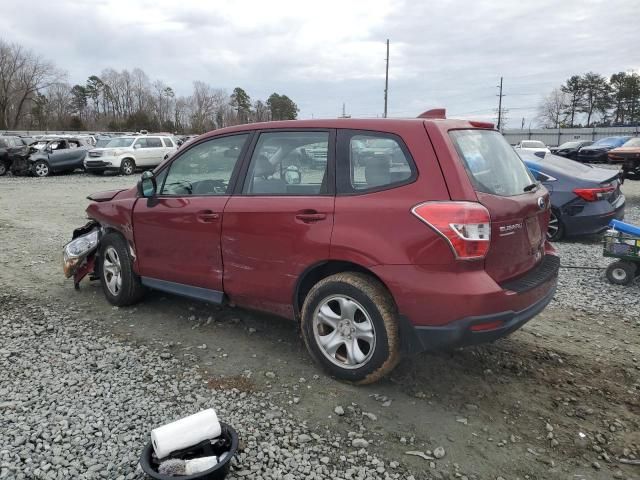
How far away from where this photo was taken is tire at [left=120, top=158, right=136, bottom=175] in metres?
21.8

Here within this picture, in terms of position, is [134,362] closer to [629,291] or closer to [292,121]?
[292,121]

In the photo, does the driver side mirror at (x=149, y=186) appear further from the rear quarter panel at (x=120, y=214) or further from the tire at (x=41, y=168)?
the tire at (x=41, y=168)

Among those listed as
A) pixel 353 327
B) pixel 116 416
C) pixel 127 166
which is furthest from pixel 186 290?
pixel 127 166

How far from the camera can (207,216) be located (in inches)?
159

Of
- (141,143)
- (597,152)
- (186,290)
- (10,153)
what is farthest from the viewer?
(597,152)

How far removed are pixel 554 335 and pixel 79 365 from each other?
381cm

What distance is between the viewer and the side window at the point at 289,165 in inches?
140

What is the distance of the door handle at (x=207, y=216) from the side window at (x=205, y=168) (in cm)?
17

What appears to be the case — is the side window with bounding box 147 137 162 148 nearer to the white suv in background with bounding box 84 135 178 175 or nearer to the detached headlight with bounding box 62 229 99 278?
the white suv in background with bounding box 84 135 178 175

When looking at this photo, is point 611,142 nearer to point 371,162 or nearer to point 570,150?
point 570,150

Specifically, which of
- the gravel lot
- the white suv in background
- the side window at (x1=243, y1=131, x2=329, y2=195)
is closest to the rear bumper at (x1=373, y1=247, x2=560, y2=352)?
the gravel lot

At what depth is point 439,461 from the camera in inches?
108

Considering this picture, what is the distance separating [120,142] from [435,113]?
69.6 feet

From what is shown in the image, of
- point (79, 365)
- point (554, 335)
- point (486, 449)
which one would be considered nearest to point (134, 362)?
point (79, 365)
